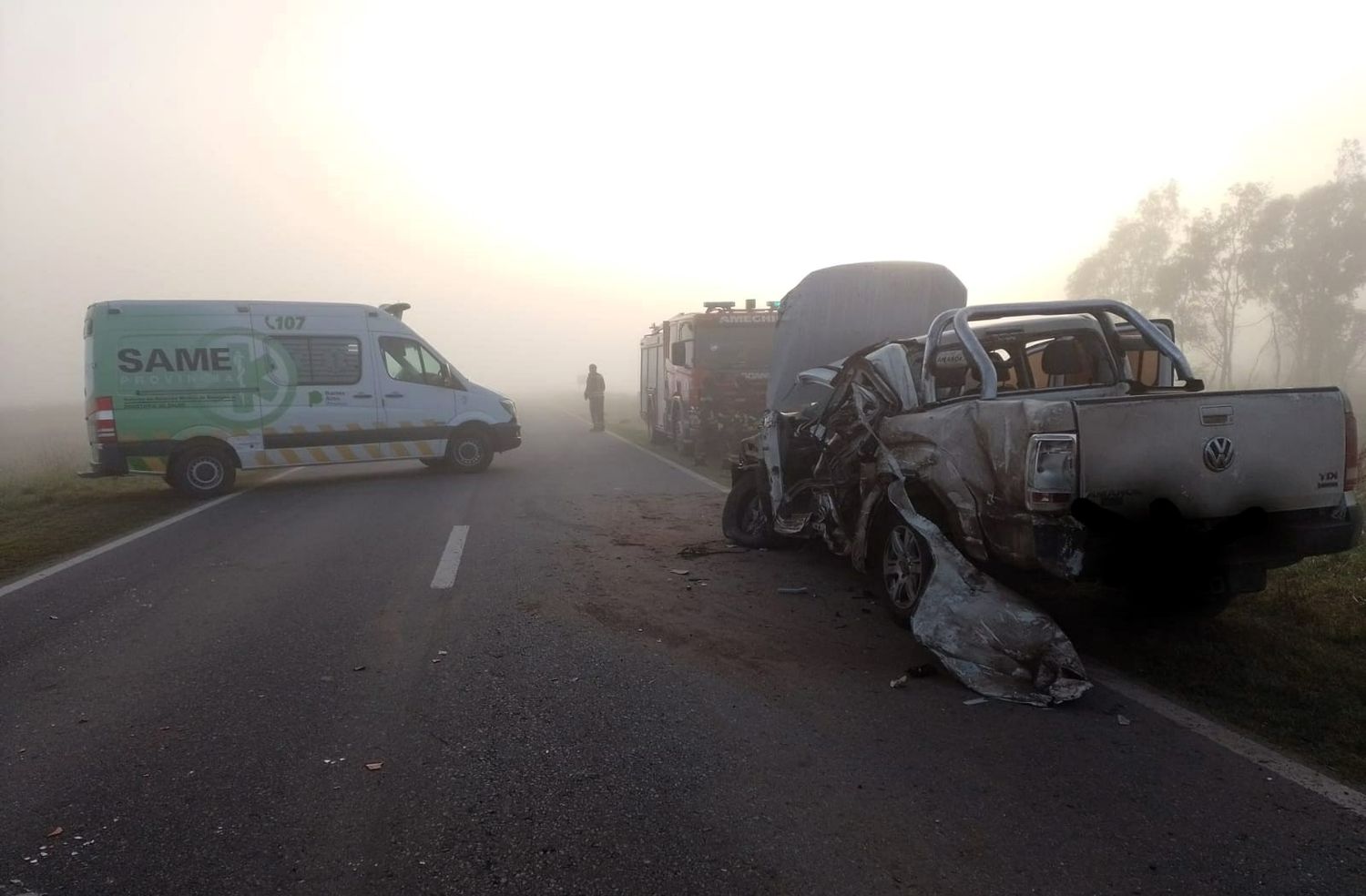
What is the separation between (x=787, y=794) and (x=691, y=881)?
0.74 metres

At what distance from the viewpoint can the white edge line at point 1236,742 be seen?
3.49 meters

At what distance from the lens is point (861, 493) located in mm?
6395

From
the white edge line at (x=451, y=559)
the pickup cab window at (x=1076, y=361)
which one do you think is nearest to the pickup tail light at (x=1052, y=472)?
the pickup cab window at (x=1076, y=361)

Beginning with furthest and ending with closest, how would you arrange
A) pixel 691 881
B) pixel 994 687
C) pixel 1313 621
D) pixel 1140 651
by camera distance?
1. pixel 1313 621
2. pixel 1140 651
3. pixel 994 687
4. pixel 691 881

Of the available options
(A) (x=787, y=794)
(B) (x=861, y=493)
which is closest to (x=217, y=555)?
(B) (x=861, y=493)

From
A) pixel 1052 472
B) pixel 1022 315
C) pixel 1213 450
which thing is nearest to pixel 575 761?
→ pixel 1052 472

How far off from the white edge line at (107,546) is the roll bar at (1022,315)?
751 centimetres

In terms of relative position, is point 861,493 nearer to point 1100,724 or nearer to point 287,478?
point 1100,724

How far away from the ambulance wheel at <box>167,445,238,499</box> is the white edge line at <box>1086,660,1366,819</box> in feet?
41.3

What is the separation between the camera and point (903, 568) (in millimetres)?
5789

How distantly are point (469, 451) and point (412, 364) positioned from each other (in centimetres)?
177

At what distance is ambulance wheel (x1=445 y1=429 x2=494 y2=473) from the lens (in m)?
15.4

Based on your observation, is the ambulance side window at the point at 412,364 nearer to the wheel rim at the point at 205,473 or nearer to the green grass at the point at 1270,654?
the wheel rim at the point at 205,473

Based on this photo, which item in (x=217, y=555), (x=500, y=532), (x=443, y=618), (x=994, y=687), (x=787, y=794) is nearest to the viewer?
(x=787, y=794)
